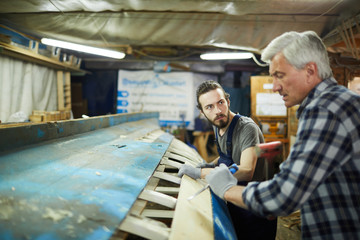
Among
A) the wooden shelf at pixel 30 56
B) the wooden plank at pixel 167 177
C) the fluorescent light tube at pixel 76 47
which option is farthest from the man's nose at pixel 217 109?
the wooden shelf at pixel 30 56

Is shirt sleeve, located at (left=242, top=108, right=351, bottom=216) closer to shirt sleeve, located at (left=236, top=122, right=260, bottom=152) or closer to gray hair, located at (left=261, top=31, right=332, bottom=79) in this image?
gray hair, located at (left=261, top=31, right=332, bottom=79)

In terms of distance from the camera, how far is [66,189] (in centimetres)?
125

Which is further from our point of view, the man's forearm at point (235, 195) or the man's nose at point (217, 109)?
the man's nose at point (217, 109)

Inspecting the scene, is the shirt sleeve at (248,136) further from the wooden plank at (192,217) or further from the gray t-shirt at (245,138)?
the wooden plank at (192,217)

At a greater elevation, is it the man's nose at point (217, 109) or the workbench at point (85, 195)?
the man's nose at point (217, 109)

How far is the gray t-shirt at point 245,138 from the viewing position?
6.81 ft

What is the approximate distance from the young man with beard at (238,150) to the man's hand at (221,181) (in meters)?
0.48

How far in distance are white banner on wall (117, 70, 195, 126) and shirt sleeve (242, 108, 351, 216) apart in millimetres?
7231

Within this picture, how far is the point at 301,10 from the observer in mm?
3488

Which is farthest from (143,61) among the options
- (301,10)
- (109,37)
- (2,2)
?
(301,10)

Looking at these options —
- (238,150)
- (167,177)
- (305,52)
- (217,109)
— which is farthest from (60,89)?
(305,52)

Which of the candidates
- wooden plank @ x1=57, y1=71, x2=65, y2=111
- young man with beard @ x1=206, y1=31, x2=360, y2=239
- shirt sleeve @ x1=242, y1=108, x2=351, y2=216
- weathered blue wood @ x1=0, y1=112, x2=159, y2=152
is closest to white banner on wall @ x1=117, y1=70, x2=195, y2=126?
wooden plank @ x1=57, y1=71, x2=65, y2=111

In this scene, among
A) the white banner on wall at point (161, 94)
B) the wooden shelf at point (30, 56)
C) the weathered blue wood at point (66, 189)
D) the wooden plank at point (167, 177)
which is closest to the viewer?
the weathered blue wood at point (66, 189)

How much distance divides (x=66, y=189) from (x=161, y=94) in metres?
7.52
